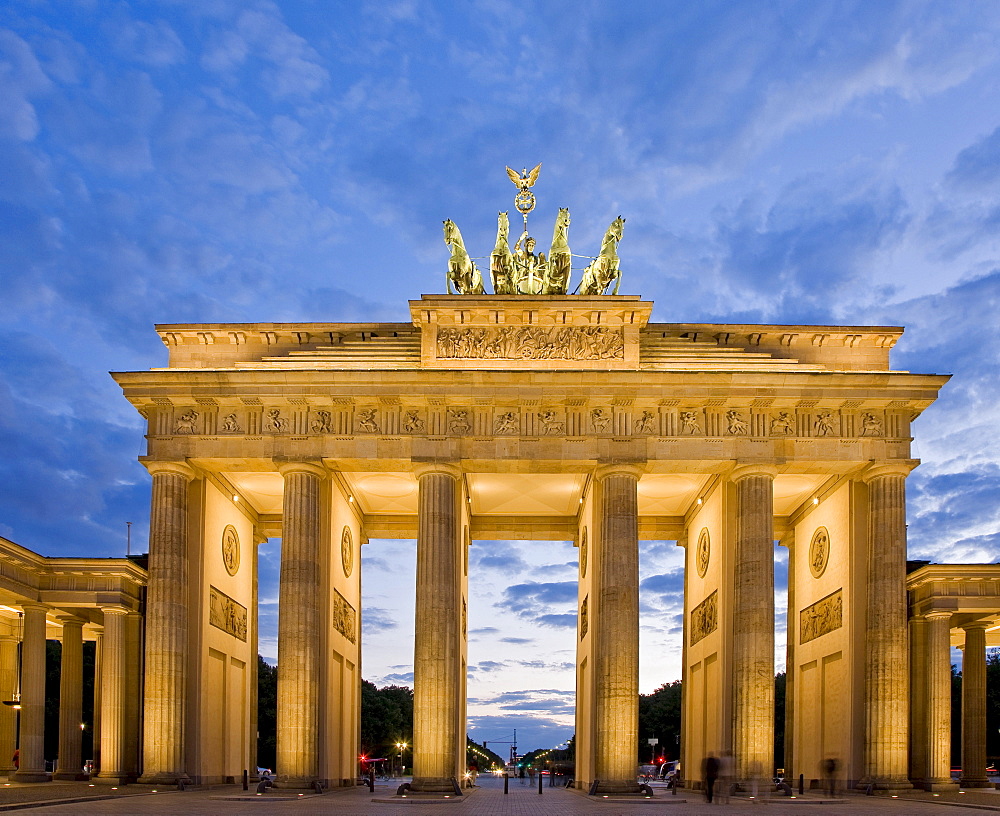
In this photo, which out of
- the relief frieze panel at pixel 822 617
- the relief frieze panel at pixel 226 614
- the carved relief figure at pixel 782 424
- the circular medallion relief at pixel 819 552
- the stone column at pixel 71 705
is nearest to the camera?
the carved relief figure at pixel 782 424

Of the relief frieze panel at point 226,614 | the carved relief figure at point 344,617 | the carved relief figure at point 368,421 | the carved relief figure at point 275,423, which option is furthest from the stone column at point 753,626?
the relief frieze panel at point 226,614

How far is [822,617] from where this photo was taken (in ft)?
137

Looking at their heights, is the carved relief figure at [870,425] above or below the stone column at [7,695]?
above

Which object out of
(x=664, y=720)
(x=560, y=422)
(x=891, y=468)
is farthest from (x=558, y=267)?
(x=664, y=720)

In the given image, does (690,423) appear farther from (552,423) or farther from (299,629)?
(299,629)

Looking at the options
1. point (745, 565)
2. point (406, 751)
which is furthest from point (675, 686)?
point (745, 565)

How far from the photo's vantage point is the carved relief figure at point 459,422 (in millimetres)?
37906

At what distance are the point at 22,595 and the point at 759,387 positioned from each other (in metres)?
27.6

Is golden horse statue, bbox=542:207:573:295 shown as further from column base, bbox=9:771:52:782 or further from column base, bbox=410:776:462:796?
column base, bbox=9:771:52:782

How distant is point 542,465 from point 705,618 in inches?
440

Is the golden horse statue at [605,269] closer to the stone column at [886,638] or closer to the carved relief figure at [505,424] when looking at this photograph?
the carved relief figure at [505,424]

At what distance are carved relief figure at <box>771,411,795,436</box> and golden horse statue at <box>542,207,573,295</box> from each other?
917cm

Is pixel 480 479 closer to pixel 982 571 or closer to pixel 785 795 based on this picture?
pixel 785 795

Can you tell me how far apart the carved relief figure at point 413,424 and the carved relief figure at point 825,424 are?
45.9 feet
